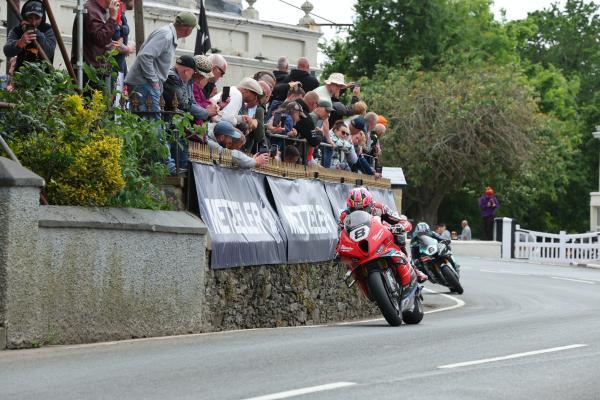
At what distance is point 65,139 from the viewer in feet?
43.4

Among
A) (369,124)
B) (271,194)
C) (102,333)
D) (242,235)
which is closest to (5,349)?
(102,333)

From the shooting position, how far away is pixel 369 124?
2305 centimetres

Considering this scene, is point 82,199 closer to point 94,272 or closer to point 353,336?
point 94,272

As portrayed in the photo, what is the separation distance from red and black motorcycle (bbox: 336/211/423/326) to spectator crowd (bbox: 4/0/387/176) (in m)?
1.44

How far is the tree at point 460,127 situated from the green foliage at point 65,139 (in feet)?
152

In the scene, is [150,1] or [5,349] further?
[150,1]

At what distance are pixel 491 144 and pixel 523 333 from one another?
4569 centimetres

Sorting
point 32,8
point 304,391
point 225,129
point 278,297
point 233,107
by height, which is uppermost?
point 32,8

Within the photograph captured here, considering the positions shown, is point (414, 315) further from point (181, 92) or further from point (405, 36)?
point (405, 36)

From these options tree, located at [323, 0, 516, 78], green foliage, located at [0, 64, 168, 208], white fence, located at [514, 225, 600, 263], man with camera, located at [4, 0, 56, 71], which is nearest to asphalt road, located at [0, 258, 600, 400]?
green foliage, located at [0, 64, 168, 208]

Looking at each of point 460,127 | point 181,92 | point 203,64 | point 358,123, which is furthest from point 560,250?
point 181,92

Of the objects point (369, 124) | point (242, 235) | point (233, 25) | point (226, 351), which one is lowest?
point (226, 351)

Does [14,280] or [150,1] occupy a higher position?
[150,1]

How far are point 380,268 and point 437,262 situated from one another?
1034cm
